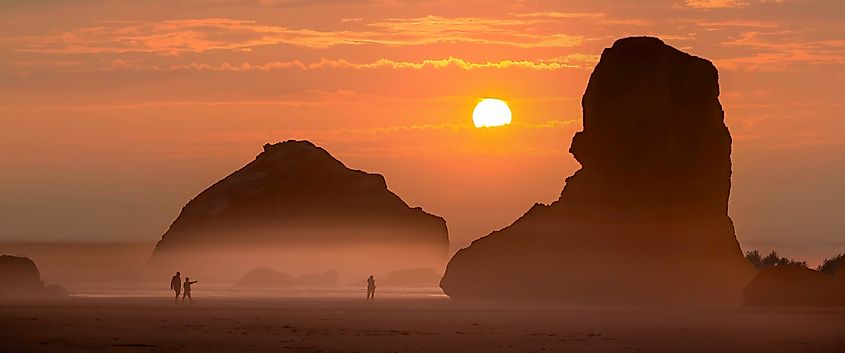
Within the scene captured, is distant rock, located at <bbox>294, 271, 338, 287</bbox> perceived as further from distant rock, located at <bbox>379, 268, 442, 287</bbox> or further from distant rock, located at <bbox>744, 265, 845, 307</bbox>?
distant rock, located at <bbox>744, 265, 845, 307</bbox>

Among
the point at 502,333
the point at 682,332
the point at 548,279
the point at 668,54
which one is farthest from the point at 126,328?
the point at 668,54

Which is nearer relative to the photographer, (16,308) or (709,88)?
(16,308)

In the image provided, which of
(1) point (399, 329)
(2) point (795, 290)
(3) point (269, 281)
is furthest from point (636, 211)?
(3) point (269, 281)

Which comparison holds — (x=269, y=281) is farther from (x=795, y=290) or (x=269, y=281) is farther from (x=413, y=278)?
(x=795, y=290)

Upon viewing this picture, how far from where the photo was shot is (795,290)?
92938 millimetres

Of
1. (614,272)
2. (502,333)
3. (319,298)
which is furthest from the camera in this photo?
(319,298)

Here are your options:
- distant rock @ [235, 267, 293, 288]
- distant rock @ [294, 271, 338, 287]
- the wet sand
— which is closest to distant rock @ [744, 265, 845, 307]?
A: the wet sand

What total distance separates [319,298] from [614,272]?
69.3 ft

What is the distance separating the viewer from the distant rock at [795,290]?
9281 centimetres

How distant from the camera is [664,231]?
103m

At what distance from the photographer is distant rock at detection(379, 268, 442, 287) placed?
161 metres

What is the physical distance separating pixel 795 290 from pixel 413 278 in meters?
75.9

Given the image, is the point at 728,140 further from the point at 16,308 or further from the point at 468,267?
the point at 16,308

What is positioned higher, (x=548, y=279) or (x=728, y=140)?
(x=728, y=140)
